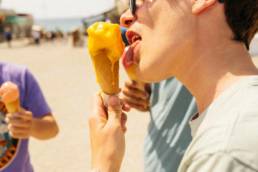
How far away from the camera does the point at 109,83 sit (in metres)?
1.96

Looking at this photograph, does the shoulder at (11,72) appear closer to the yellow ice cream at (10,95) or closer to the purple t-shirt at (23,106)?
the purple t-shirt at (23,106)

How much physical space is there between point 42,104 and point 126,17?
1342 millimetres

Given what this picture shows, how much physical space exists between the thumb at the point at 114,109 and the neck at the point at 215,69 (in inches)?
15.5

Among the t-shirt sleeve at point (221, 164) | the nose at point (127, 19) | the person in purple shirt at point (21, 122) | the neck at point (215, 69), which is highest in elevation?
the nose at point (127, 19)

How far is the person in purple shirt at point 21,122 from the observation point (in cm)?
254

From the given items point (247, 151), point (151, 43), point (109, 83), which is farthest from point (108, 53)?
point (247, 151)

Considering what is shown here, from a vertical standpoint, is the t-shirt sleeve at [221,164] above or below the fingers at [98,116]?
above

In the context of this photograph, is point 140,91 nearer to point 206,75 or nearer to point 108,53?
point 108,53

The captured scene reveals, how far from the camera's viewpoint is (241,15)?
1.47 meters

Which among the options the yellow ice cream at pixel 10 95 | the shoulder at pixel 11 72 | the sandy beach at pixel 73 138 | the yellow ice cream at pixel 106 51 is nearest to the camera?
the yellow ice cream at pixel 106 51

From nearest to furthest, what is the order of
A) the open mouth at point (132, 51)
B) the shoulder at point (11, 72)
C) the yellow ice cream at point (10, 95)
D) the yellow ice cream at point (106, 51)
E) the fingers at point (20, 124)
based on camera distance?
1. the open mouth at point (132, 51)
2. the yellow ice cream at point (106, 51)
3. the yellow ice cream at point (10, 95)
4. the fingers at point (20, 124)
5. the shoulder at point (11, 72)

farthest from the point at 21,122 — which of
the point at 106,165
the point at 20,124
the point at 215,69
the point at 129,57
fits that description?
the point at 215,69

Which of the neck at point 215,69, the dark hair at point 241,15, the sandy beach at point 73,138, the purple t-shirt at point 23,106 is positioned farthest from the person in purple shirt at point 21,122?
the sandy beach at point 73,138

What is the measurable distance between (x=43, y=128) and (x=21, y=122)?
13.0 inches
